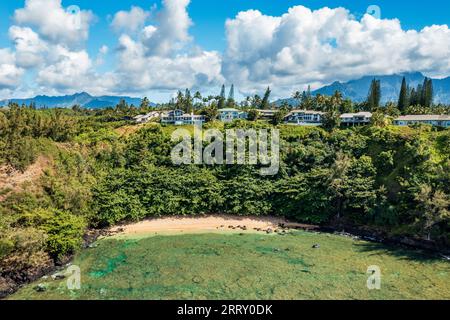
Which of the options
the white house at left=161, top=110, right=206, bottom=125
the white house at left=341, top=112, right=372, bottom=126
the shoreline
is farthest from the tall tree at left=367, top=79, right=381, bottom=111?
the shoreline

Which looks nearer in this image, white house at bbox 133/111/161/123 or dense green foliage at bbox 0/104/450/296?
dense green foliage at bbox 0/104/450/296

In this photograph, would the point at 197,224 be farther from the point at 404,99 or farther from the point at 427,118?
the point at 404,99

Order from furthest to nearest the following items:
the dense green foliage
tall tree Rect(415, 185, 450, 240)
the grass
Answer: the dense green foliage, tall tree Rect(415, 185, 450, 240), the grass

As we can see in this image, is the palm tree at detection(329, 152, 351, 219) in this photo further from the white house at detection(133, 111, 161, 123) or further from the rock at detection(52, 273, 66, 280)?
the white house at detection(133, 111, 161, 123)

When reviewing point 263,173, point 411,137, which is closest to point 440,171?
point 411,137

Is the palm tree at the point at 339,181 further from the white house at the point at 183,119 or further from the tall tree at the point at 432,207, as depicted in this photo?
the white house at the point at 183,119

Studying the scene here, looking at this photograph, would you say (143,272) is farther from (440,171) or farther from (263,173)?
(440,171)
